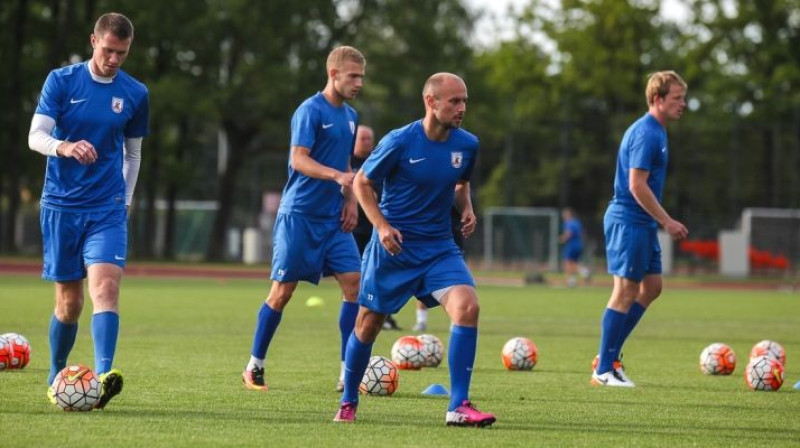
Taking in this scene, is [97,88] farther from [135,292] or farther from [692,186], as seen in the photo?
[692,186]

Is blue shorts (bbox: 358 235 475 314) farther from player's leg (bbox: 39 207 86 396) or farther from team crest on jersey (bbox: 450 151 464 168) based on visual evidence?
player's leg (bbox: 39 207 86 396)

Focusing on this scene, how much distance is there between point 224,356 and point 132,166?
3.92 m

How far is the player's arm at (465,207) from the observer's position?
821 centimetres

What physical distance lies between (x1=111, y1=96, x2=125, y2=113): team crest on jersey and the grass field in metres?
1.85

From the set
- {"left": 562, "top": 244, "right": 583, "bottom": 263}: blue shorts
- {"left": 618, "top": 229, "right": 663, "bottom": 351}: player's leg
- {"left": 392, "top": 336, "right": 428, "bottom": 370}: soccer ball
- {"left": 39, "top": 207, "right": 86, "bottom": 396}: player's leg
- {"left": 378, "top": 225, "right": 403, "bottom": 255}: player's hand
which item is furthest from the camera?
{"left": 562, "top": 244, "right": 583, "bottom": 263}: blue shorts

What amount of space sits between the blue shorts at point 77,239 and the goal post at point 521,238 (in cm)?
3573

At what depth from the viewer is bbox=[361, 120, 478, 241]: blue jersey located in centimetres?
768

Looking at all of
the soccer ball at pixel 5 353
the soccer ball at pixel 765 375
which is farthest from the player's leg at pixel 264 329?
the soccer ball at pixel 765 375

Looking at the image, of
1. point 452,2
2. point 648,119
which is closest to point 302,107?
point 648,119

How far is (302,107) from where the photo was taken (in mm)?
9438

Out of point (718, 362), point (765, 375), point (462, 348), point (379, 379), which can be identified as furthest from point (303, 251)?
point (718, 362)

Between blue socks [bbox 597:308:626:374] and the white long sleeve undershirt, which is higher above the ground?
the white long sleeve undershirt

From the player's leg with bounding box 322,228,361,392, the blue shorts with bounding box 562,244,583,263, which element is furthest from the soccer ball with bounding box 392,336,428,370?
the blue shorts with bounding box 562,244,583,263

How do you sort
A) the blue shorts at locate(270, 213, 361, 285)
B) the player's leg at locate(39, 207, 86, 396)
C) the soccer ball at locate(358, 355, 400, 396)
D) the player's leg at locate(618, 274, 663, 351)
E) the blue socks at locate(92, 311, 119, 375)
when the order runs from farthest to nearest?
the player's leg at locate(618, 274, 663, 351) → the blue shorts at locate(270, 213, 361, 285) → the soccer ball at locate(358, 355, 400, 396) → the player's leg at locate(39, 207, 86, 396) → the blue socks at locate(92, 311, 119, 375)
